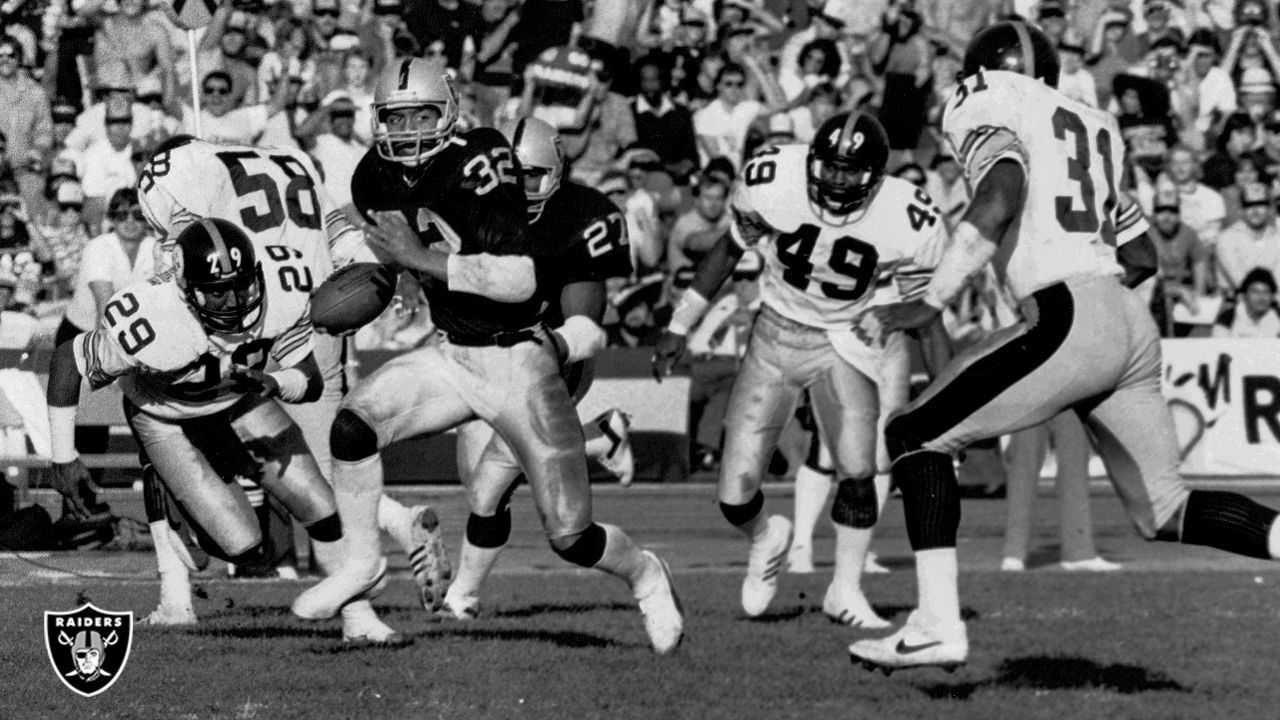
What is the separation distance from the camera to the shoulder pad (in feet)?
24.7

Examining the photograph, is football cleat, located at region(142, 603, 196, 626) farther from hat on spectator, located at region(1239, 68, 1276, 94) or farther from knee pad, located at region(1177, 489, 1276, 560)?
hat on spectator, located at region(1239, 68, 1276, 94)

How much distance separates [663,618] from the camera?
306 inches

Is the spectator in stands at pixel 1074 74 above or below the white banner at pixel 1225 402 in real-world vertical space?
above

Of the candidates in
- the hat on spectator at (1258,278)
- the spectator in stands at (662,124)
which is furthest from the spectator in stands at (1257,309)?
the spectator in stands at (662,124)

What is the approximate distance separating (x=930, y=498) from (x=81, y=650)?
2.67 meters

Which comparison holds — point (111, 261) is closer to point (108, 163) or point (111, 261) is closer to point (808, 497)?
point (808, 497)

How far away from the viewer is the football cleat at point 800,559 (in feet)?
34.2

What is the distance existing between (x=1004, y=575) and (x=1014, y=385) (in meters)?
4.14

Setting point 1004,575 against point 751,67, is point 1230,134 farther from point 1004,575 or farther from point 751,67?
point 1004,575

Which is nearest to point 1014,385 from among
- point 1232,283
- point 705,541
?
point 705,541

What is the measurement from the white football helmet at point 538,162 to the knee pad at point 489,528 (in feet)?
3.88

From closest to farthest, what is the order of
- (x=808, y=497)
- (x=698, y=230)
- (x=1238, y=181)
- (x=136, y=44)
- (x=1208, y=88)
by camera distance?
(x=808, y=497) → (x=698, y=230) → (x=1238, y=181) → (x=136, y=44) → (x=1208, y=88)

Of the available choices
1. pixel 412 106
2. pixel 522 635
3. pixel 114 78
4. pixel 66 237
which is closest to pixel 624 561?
pixel 522 635

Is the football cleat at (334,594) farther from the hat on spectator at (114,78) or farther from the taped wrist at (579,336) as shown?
the hat on spectator at (114,78)
